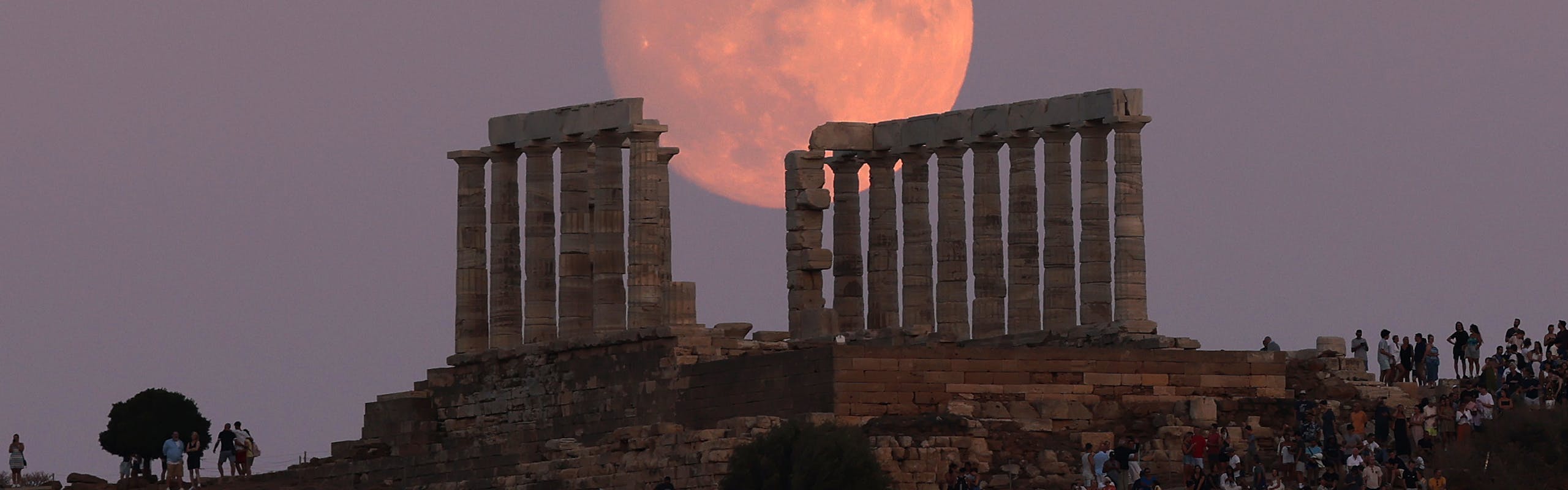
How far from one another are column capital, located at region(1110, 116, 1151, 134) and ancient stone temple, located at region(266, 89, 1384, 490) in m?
0.08

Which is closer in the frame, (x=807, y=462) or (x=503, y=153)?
(x=807, y=462)

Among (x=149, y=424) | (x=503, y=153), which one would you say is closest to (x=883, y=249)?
(x=503, y=153)

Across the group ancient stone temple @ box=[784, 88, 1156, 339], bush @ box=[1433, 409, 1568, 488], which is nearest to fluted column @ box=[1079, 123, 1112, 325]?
ancient stone temple @ box=[784, 88, 1156, 339]

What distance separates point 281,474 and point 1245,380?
68.6 ft

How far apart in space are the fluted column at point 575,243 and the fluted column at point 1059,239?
30.8 ft

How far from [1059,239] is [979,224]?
2895mm

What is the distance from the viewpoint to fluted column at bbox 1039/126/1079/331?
8994cm

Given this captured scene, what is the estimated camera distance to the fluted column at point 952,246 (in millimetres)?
92562

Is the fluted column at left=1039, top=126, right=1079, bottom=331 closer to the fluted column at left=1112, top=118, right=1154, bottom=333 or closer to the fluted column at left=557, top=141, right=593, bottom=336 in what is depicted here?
the fluted column at left=1112, top=118, right=1154, bottom=333

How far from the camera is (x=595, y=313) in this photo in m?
88.2

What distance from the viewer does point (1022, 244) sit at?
91250mm

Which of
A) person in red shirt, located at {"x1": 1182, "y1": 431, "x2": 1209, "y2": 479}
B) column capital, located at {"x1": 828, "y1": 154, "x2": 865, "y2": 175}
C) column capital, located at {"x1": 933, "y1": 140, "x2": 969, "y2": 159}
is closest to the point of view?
person in red shirt, located at {"x1": 1182, "y1": 431, "x2": 1209, "y2": 479}

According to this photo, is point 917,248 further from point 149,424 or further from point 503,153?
point 149,424

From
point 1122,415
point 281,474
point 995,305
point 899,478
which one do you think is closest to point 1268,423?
point 1122,415
